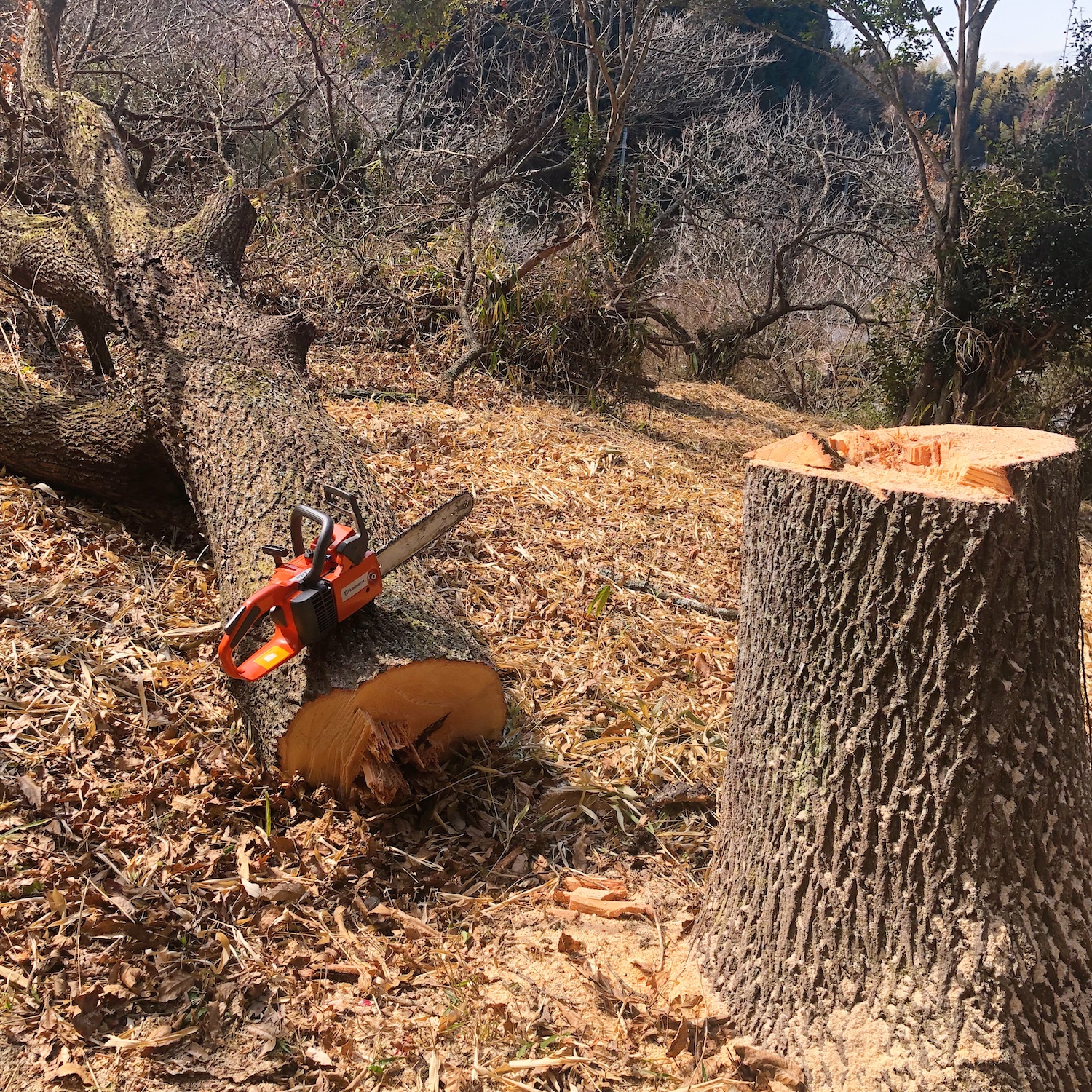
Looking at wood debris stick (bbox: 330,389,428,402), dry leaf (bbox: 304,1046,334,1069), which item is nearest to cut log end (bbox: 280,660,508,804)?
dry leaf (bbox: 304,1046,334,1069)

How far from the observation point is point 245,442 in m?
3.16

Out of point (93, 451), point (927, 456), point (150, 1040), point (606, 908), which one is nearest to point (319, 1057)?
point (150, 1040)

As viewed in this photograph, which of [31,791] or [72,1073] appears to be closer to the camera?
[72,1073]

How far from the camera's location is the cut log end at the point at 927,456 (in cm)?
150

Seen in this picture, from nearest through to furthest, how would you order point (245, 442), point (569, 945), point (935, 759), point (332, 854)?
point (935, 759), point (569, 945), point (332, 854), point (245, 442)

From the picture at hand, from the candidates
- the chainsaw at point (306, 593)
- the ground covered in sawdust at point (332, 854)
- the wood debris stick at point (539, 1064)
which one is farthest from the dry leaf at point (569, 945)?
the chainsaw at point (306, 593)

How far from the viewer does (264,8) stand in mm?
10109

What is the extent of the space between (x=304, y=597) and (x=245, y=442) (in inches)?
46.8

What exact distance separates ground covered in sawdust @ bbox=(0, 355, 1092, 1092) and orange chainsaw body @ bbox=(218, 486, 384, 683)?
42 cm

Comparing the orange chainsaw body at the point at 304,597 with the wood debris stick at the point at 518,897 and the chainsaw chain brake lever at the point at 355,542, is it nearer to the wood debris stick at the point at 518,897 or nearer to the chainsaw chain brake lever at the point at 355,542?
the chainsaw chain brake lever at the point at 355,542

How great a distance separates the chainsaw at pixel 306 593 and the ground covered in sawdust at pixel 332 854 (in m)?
0.42

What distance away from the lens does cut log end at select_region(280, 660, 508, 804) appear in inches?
91.9

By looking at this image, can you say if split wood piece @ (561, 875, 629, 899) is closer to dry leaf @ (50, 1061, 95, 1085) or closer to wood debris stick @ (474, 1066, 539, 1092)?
wood debris stick @ (474, 1066, 539, 1092)

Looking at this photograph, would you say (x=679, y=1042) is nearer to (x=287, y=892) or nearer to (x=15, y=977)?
(x=287, y=892)
